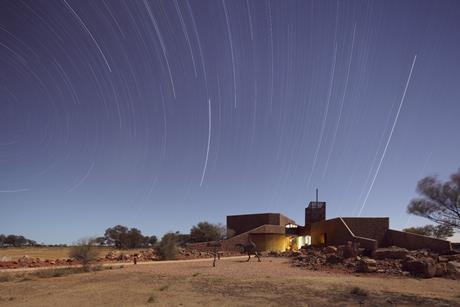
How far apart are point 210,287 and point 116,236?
247 ft

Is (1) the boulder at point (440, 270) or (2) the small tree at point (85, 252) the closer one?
(1) the boulder at point (440, 270)

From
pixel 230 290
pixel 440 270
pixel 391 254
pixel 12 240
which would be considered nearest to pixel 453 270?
pixel 440 270

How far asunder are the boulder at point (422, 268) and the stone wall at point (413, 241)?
38.6 ft

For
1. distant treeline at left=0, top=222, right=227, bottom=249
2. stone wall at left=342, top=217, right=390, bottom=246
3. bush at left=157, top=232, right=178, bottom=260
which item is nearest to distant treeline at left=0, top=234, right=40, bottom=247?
distant treeline at left=0, top=222, right=227, bottom=249

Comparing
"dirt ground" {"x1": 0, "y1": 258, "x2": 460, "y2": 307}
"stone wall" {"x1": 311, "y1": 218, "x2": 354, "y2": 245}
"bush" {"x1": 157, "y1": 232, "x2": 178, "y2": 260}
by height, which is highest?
"stone wall" {"x1": 311, "y1": 218, "x2": 354, "y2": 245}

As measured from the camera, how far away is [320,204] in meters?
59.0

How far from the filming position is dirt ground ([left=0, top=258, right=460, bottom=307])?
1407cm

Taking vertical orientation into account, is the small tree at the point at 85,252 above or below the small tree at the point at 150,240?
below

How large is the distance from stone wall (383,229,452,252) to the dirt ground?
526 inches

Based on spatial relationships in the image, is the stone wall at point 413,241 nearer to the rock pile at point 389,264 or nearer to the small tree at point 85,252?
the rock pile at point 389,264

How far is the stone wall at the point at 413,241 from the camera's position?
31.4 m

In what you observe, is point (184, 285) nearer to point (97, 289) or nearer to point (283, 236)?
point (97, 289)

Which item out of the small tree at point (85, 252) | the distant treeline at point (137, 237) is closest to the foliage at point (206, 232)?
the distant treeline at point (137, 237)

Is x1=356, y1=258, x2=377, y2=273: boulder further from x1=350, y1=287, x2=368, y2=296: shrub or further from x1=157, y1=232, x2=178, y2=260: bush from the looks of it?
x1=157, y1=232, x2=178, y2=260: bush
